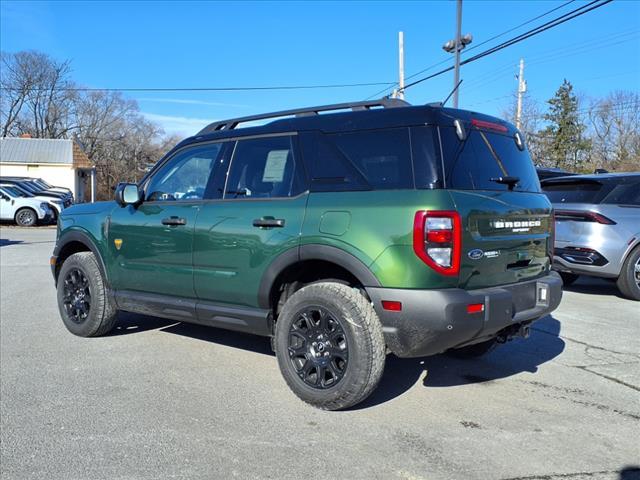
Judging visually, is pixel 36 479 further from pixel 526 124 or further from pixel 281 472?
pixel 526 124

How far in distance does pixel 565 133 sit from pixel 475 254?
43.3m

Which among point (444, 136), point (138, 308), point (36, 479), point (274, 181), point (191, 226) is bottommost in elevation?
point (36, 479)

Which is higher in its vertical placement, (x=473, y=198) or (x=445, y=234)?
(x=473, y=198)

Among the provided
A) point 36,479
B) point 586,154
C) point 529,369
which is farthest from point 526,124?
point 36,479

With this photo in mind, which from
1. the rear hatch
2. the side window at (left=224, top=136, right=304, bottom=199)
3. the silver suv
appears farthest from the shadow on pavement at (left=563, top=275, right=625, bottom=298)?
the side window at (left=224, top=136, right=304, bottom=199)

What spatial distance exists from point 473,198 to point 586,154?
1719 inches

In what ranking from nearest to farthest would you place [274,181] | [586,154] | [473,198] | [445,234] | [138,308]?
1. [445,234]
2. [473,198]
3. [274,181]
4. [138,308]
5. [586,154]

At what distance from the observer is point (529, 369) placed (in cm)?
491

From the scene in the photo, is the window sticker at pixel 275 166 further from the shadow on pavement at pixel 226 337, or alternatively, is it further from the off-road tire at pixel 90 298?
the off-road tire at pixel 90 298

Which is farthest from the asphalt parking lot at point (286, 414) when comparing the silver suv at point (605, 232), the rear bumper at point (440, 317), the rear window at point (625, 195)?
the rear window at point (625, 195)

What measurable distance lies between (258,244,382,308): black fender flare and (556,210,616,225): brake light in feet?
17.3

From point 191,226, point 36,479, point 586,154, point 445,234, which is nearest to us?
point 36,479

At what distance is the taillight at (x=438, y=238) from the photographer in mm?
3436

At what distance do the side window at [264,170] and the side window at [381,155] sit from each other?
0.45 meters
